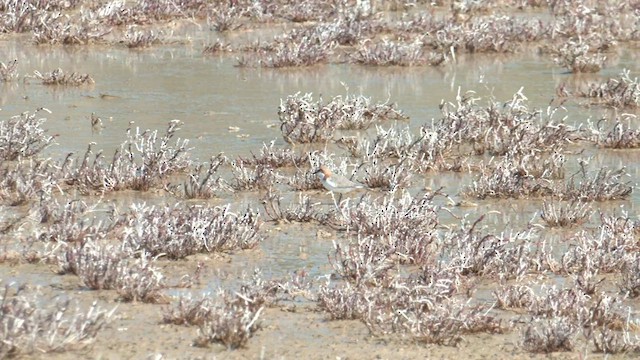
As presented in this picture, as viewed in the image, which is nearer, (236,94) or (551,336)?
(551,336)

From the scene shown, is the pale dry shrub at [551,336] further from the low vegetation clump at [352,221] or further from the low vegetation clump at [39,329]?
the low vegetation clump at [39,329]

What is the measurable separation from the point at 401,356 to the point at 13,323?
5.96 ft

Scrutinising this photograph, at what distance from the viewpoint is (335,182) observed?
9625mm

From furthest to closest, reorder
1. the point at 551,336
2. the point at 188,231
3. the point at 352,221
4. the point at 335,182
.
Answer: the point at 335,182 → the point at 352,221 → the point at 188,231 → the point at 551,336

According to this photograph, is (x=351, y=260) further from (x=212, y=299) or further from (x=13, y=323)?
(x=13, y=323)

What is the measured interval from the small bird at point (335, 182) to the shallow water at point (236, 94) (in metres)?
0.40

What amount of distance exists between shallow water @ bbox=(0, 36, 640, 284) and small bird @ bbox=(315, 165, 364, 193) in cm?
40

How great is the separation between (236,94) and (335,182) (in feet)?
15.1

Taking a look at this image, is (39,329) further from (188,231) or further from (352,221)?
(352,221)

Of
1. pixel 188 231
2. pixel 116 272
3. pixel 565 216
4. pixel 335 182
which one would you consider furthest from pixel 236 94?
pixel 116 272

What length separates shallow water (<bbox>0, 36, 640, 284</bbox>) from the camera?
419 inches

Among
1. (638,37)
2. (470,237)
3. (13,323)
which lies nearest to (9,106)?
(470,237)

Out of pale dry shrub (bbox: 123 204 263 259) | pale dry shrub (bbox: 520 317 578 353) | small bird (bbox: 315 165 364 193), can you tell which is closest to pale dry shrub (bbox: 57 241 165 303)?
pale dry shrub (bbox: 123 204 263 259)

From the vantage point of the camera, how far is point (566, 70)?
1620 centimetres
